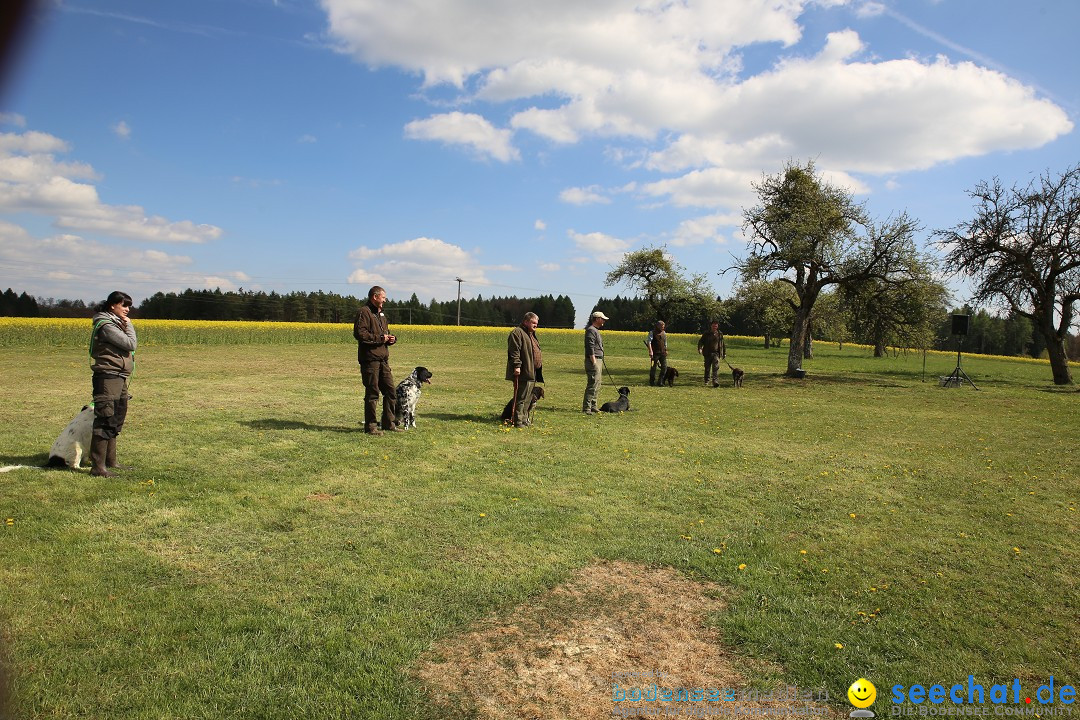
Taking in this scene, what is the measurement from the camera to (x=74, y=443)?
6453 mm

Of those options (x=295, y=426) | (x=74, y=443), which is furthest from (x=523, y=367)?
(x=74, y=443)

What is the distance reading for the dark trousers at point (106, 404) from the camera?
6.21m

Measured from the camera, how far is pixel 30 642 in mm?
3121

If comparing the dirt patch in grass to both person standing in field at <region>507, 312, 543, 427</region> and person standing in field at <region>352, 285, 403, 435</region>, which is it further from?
person standing in field at <region>507, 312, 543, 427</region>

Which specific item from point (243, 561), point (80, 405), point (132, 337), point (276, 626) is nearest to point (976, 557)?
point (276, 626)

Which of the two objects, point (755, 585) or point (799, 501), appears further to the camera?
point (799, 501)

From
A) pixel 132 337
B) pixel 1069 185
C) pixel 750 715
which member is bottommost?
pixel 750 715

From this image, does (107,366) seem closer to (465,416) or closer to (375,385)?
(375,385)

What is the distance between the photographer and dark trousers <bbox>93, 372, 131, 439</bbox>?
6.21 m

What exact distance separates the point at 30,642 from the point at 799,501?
6.10 m

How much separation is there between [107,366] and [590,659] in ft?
19.0

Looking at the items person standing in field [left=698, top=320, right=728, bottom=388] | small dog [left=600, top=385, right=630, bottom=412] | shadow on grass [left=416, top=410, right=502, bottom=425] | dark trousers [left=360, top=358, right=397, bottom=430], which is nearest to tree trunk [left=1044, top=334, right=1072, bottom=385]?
person standing in field [left=698, top=320, right=728, bottom=388]

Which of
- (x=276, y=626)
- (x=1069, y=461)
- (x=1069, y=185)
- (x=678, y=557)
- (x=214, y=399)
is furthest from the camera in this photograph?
(x=1069, y=185)

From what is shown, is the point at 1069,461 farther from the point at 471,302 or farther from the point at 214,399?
the point at 471,302
